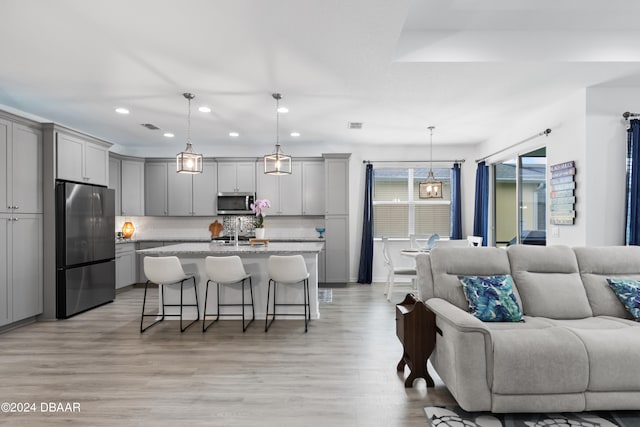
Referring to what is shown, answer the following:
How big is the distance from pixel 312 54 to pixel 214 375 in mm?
2890

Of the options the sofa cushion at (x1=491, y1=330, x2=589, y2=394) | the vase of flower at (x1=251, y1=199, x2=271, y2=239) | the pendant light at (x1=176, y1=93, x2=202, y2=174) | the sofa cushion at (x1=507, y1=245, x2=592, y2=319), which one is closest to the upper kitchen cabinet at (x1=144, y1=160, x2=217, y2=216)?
the vase of flower at (x1=251, y1=199, x2=271, y2=239)

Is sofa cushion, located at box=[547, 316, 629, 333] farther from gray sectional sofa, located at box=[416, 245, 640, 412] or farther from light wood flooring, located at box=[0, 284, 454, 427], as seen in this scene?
light wood flooring, located at box=[0, 284, 454, 427]

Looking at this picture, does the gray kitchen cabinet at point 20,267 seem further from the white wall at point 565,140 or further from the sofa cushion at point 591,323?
the white wall at point 565,140

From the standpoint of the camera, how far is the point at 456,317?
2.32m

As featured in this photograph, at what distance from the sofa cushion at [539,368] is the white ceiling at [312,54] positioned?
7.95ft

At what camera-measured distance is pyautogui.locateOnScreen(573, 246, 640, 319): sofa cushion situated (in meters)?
2.85

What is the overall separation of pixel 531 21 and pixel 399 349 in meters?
3.28

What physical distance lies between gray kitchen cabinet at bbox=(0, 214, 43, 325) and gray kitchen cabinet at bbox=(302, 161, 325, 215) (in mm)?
4111

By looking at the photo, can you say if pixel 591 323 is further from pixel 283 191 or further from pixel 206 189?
pixel 206 189

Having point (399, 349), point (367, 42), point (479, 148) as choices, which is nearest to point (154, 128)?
point (367, 42)

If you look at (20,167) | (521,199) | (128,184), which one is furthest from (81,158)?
(521,199)

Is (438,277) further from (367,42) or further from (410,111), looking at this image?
(410,111)

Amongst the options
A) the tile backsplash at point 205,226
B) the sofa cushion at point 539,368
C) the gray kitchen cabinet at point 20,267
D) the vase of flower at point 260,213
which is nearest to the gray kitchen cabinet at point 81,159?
the gray kitchen cabinet at point 20,267

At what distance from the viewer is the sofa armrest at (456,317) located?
86.7 inches
